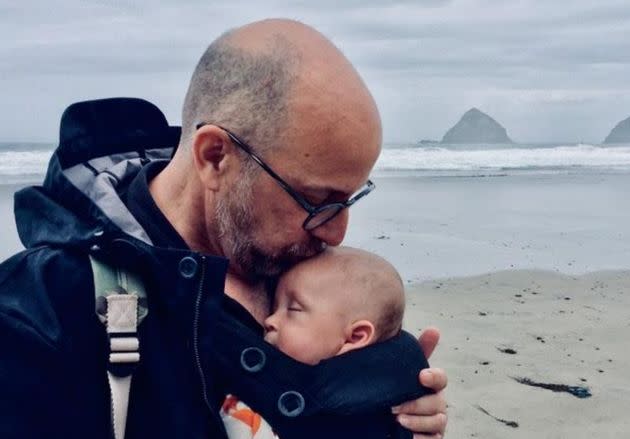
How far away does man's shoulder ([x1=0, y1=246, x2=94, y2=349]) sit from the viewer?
6.72ft

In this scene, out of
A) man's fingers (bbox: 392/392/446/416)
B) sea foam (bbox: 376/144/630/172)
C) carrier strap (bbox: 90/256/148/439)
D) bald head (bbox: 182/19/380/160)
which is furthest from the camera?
sea foam (bbox: 376/144/630/172)

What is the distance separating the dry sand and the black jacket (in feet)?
9.01

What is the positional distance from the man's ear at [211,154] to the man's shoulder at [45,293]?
47cm

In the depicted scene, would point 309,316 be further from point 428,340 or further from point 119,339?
point 119,339

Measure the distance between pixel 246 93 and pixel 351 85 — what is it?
0.30 metres

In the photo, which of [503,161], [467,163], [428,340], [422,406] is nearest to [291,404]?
[422,406]

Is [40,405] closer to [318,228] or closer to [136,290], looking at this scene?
[136,290]

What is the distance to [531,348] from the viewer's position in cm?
648

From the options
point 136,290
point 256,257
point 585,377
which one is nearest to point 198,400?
point 136,290

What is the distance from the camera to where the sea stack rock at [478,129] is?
70438mm

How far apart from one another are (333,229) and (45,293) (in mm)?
878

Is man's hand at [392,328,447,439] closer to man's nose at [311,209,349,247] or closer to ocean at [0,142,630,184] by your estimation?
man's nose at [311,209,349,247]

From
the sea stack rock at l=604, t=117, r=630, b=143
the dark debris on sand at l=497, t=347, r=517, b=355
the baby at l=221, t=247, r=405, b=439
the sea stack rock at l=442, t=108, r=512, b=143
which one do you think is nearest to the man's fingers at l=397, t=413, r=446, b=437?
the baby at l=221, t=247, r=405, b=439

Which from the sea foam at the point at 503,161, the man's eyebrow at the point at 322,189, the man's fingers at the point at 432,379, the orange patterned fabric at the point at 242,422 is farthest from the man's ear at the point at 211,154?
the sea foam at the point at 503,161
